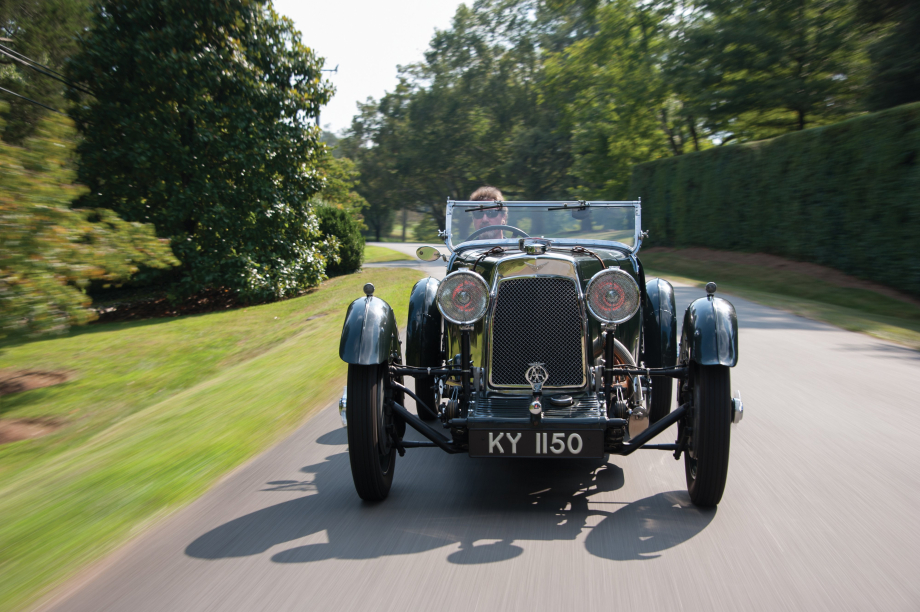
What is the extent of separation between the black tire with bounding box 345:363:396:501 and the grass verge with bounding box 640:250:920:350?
815cm

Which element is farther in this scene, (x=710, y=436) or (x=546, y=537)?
(x=710, y=436)

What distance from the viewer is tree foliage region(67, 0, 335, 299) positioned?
1563 cm

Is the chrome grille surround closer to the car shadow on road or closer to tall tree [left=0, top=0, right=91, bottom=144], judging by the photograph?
the car shadow on road

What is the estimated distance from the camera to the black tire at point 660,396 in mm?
4977

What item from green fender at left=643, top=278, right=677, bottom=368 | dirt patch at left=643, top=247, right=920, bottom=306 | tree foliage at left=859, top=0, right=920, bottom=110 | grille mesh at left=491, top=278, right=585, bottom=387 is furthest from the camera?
tree foliage at left=859, top=0, right=920, bottom=110

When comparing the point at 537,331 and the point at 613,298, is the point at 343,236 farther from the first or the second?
the point at 613,298

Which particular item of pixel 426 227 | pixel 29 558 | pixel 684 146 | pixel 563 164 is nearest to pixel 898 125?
pixel 29 558

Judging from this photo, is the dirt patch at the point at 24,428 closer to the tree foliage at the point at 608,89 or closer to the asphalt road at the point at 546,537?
the asphalt road at the point at 546,537

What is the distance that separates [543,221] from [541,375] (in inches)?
90.9

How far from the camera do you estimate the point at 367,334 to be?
150 inches

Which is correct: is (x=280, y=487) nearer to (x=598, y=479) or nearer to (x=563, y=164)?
(x=598, y=479)

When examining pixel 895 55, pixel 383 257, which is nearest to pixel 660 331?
pixel 895 55

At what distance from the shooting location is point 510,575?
9.34 ft

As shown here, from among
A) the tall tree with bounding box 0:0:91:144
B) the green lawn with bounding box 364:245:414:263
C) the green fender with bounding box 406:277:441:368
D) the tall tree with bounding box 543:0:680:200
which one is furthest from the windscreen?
the green lawn with bounding box 364:245:414:263
